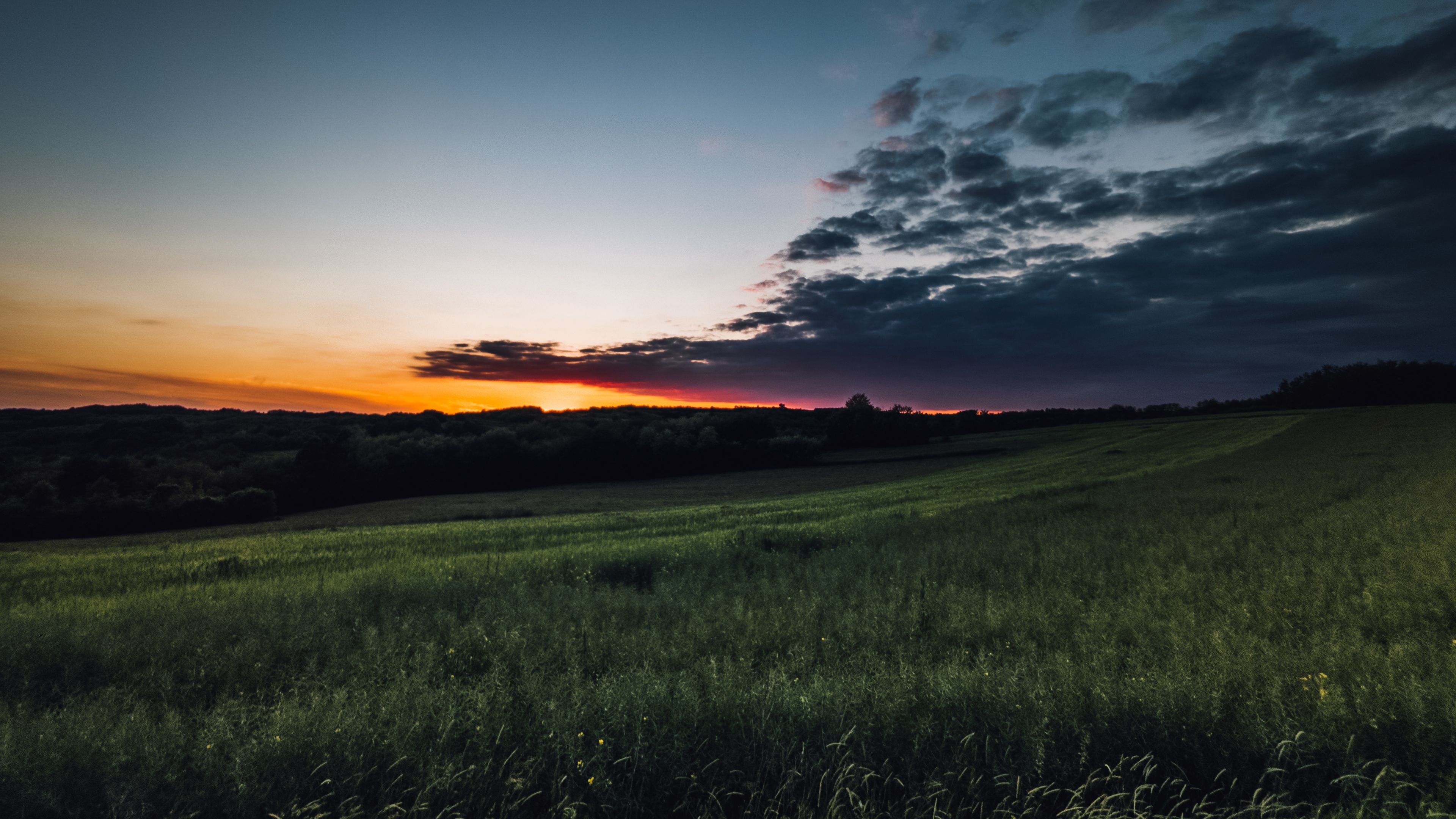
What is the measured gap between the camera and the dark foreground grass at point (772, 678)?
380 cm

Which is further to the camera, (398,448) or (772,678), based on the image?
(398,448)

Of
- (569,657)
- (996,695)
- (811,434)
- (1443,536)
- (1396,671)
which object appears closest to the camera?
(996,695)

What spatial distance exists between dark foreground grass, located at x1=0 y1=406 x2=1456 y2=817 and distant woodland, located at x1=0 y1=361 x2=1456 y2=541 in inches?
1242

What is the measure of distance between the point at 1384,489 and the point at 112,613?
2952 cm

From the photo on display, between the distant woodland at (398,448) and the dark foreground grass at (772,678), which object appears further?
the distant woodland at (398,448)

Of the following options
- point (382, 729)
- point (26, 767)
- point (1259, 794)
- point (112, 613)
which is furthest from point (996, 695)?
point (112, 613)

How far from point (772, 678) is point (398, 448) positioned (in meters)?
61.8

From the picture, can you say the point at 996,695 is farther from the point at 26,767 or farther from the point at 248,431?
the point at 248,431

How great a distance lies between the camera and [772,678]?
5.04m

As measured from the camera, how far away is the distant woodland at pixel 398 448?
37781mm

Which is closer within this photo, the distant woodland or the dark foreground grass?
the dark foreground grass

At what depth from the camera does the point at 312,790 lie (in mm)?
3750

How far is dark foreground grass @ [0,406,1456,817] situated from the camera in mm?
3805

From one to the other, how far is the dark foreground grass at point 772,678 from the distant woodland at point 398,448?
31.6 meters
